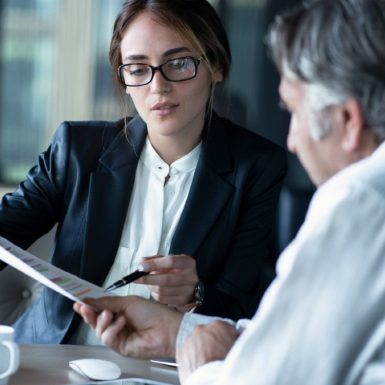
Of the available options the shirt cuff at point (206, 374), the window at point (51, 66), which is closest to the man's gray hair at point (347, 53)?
the shirt cuff at point (206, 374)

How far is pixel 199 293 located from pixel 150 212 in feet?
1.10

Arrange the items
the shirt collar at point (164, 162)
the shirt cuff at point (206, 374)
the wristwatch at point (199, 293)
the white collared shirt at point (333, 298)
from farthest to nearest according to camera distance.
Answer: the shirt collar at point (164, 162) < the wristwatch at point (199, 293) < the shirt cuff at point (206, 374) < the white collared shirt at point (333, 298)

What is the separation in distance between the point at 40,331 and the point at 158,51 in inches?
30.8

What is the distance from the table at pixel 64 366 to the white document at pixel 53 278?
0.44 ft

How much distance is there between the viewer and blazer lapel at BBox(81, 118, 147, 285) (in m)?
2.04

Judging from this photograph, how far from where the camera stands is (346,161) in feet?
3.77

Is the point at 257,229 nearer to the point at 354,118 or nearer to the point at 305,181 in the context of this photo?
the point at 354,118

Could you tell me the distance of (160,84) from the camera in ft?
6.61

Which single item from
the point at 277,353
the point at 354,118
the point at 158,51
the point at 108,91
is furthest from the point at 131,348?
the point at 108,91

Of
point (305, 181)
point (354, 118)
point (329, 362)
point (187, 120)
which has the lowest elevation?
point (305, 181)

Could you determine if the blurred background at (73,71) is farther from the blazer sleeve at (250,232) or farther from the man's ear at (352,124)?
the man's ear at (352,124)

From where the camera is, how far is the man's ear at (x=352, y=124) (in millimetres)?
1107

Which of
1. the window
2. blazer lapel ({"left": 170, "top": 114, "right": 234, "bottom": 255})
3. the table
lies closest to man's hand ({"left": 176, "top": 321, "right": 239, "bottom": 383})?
the table

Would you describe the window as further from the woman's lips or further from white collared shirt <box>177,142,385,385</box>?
white collared shirt <box>177,142,385,385</box>
